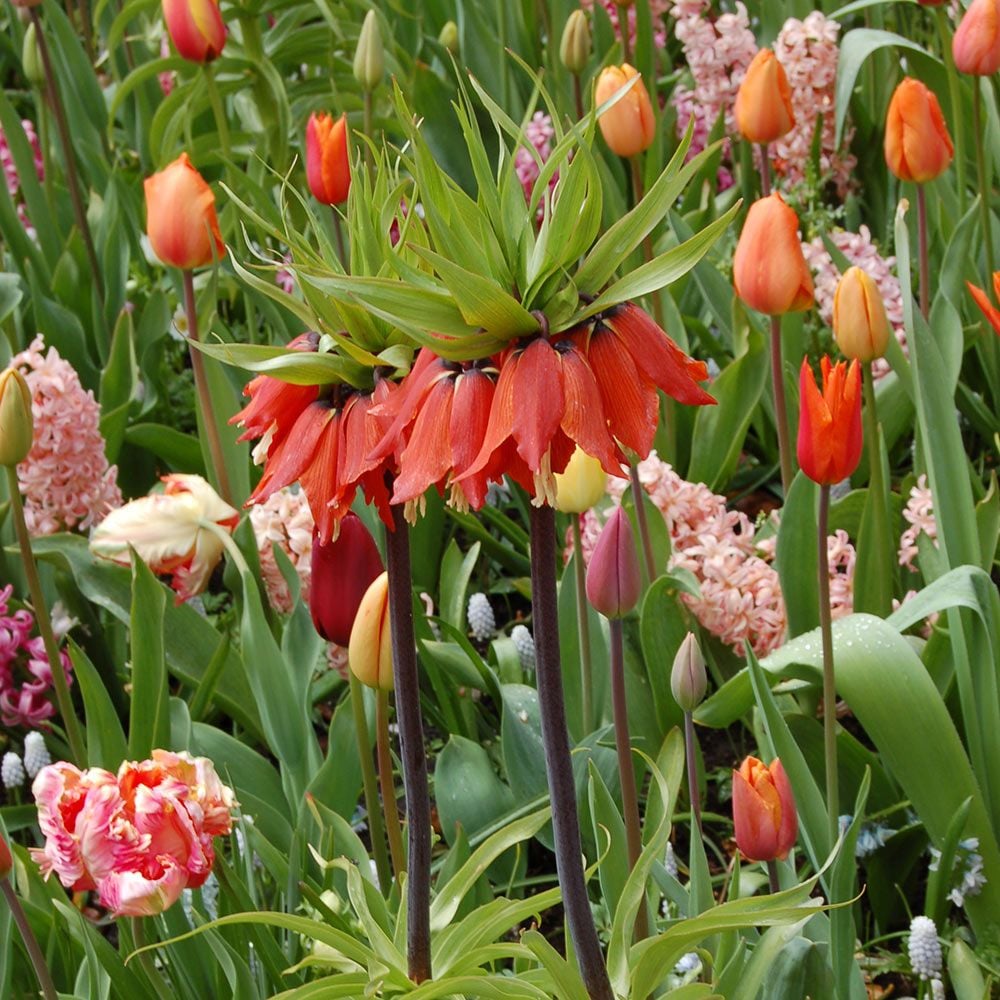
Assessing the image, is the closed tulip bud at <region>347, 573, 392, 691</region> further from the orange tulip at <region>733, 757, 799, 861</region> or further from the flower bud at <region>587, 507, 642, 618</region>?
the orange tulip at <region>733, 757, 799, 861</region>

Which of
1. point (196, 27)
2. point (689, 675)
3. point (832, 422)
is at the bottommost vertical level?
point (689, 675)

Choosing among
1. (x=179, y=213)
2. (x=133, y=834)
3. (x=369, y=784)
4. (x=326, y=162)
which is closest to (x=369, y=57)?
(x=326, y=162)

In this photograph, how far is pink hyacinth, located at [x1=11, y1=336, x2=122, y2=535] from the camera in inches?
76.8

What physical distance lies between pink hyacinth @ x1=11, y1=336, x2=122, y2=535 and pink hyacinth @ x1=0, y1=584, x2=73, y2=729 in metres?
0.13

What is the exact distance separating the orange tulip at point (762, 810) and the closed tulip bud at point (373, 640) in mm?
305

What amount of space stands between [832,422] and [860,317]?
12.3 inches

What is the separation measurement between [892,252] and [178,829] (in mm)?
2037

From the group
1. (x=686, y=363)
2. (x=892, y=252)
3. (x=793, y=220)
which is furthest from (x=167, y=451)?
(x=686, y=363)

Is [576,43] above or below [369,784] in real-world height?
above

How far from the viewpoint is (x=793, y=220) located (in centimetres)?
163

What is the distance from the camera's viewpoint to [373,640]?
126cm

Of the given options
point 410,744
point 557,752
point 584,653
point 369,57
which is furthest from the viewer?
point 369,57

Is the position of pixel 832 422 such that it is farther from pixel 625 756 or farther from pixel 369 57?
pixel 369 57

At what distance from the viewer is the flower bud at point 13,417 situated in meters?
1.34
